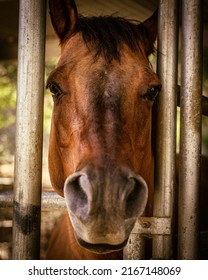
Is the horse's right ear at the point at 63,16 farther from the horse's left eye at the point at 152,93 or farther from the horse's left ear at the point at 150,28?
the horse's left eye at the point at 152,93

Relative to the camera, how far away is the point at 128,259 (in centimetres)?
155

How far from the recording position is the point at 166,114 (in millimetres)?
1590

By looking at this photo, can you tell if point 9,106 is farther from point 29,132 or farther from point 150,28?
point 29,132

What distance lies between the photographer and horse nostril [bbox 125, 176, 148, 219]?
1315 millimetres

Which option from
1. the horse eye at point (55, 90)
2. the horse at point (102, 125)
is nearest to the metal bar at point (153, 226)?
the horse at point (102, 125)

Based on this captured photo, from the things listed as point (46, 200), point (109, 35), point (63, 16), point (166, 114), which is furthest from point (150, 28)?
point (46, 200)

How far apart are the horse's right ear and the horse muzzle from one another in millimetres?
835

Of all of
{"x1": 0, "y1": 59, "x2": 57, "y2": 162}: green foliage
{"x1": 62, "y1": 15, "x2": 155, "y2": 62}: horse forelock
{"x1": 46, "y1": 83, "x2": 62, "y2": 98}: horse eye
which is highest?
{"x1": 62, "y1": 15, "x2": 155, "y2": 62}: horse forelock

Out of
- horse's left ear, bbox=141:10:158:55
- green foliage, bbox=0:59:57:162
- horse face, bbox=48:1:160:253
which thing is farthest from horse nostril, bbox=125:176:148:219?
green foliage, bbox=0:59:57:162

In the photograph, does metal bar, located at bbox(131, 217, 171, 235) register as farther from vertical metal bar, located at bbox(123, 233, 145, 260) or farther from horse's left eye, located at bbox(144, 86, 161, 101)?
horse's left eye, located at bbox(144, 86, 161, 101)

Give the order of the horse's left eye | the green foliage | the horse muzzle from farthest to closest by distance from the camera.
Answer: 1. the green foliage
2. the horse's left eye
3. the horse muzzle

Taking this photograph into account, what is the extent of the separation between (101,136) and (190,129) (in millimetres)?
363
